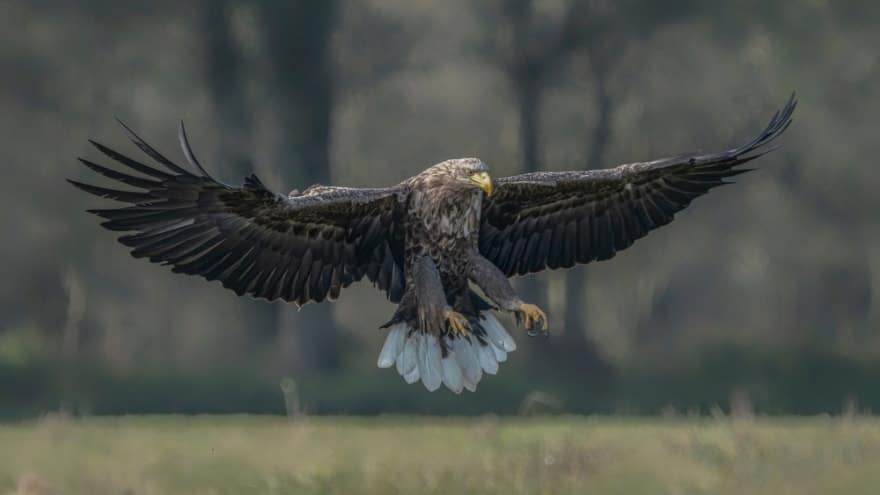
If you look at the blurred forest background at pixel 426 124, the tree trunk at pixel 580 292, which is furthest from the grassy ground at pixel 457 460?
the tree trunk at pixel 580 292

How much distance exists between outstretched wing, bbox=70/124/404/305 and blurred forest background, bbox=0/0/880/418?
1134 cm

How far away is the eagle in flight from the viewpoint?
32.4 ft

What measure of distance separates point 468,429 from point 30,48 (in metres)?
10.2

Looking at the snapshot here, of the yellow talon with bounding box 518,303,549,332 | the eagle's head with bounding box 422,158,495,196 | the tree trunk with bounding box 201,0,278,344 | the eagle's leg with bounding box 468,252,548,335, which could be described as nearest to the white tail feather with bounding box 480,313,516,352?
the eagle's leg with bounding box 468,252,548,335

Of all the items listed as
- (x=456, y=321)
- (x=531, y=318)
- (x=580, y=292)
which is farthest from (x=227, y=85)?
(x=531, y=318)

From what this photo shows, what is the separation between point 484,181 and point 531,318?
69cm

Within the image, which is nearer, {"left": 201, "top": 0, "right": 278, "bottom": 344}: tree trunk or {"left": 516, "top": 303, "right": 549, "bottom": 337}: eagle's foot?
{"left": 516, "top": 303, "right": 549, "bottom": 337}: eagle's foot

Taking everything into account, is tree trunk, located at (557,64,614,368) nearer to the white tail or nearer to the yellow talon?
the white tail

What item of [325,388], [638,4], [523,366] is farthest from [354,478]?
[638,4]

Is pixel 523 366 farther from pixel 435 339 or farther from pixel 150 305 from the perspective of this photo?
pixel 435 339

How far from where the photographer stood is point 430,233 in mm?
10266

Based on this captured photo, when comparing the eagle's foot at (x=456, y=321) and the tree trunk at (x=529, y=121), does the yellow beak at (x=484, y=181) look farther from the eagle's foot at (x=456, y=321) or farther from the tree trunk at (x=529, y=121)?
the tree trunk at (x=529, y=121)

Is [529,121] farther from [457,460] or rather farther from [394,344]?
[394,344]

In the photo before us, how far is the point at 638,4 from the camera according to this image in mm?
23250
